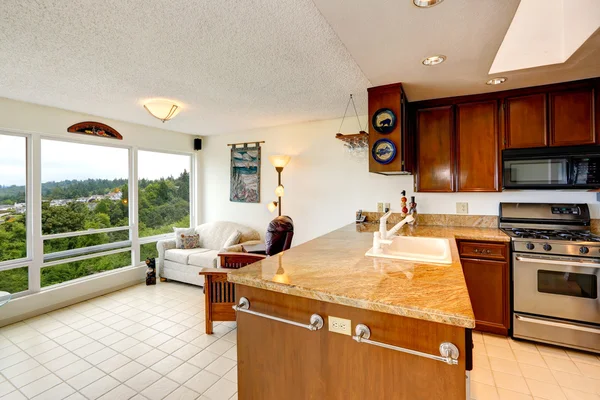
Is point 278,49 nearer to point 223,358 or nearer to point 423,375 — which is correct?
point 423,375

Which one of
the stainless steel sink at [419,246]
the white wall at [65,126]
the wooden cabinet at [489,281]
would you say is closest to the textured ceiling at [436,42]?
the stainless steel sink at [419,246]

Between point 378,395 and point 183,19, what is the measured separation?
2221mm

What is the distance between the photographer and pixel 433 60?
2.09 metres

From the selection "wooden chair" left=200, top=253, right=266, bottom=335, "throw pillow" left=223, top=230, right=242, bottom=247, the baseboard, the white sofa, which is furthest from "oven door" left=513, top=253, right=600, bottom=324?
the baseboard

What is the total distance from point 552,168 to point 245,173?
3.97 m

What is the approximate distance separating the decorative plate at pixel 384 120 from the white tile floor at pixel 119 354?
2.41 meters

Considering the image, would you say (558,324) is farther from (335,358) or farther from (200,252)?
(200,252)

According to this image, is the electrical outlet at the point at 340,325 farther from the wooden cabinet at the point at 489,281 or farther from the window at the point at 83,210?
the window at the point at 83,210

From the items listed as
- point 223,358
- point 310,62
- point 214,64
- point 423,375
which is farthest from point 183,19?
point 223,358

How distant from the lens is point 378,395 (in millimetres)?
1133

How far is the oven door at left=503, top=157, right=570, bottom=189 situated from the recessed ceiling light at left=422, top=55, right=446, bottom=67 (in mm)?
1380

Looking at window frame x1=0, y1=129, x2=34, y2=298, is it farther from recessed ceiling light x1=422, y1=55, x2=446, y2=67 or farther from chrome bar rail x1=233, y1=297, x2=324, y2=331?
recessed ceiling light x1=422, y1=55, x2=446, y2=67

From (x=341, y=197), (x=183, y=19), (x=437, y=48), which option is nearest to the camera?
(x=183, y=19)

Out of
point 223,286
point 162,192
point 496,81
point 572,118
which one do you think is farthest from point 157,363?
point 572,118
